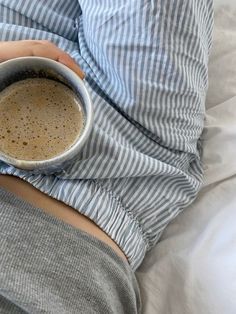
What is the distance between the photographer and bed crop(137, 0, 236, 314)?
0.71 meters

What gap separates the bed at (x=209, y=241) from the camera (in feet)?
2.34

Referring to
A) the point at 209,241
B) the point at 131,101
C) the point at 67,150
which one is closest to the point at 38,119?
the point at 67,150

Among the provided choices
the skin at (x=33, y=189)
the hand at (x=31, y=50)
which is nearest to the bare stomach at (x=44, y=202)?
the skin at (x=33, y=189)

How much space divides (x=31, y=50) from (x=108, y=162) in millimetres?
167

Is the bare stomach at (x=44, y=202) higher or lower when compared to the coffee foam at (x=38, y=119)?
lower

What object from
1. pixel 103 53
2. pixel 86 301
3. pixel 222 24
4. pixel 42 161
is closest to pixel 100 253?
pixel 86 301

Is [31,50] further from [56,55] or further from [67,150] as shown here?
[67,150]

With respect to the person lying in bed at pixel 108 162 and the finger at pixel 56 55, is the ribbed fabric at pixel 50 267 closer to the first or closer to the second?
the person lying in bed at pixel 108 162

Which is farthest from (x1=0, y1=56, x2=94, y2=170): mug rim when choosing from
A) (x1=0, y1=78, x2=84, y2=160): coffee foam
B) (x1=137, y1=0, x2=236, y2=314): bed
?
(x1=137, y1=0, x2=236, y2=314): bed

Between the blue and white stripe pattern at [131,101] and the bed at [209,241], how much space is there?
0.04 metres

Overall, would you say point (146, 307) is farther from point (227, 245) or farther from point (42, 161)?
point (42, 161)

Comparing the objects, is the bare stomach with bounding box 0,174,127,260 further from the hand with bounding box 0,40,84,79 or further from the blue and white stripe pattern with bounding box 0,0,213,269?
the hand with bounding box 0,40,84,79

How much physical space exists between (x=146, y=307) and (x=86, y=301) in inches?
6.0

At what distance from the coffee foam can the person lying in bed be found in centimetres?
5
